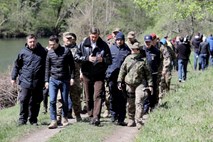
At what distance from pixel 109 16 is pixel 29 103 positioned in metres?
42.6

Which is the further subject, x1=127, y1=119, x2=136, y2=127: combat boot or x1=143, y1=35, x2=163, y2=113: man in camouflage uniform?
x1=143, y1=35, x2=163, y2=113: man in camouflage uniform

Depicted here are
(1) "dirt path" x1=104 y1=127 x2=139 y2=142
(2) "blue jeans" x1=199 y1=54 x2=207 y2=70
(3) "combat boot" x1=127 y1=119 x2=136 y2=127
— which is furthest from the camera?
(2) "blue jeans" x1=199 y1=54 x2=207 y2=70

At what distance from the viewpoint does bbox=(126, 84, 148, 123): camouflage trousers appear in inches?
368

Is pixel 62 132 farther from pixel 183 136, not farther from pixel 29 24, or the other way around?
pixel 29 24

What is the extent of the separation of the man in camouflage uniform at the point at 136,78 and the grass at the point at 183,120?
411mm

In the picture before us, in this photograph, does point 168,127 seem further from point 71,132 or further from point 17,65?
point 17,65

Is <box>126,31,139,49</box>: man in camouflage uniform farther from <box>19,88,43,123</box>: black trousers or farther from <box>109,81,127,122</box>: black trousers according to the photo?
<box>19,88,43,123</box>: black trousers

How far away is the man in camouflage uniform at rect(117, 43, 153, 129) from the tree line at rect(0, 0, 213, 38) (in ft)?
54.9

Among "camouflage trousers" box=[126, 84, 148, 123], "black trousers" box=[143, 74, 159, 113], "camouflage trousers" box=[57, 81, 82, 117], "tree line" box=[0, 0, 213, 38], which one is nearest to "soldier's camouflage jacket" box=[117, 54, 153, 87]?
"camouflage trousers" box=[126, 84, 148, 123]

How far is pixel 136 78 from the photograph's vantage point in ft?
31.1

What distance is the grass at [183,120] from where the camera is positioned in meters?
→ 7.48

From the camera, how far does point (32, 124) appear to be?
10320mm

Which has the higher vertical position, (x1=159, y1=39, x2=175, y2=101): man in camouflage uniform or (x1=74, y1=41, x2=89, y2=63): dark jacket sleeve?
(x1=74, y1=41, x2=89, y2=63): dark jacket sleeve

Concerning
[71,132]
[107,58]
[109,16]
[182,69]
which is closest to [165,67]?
[107,58]
